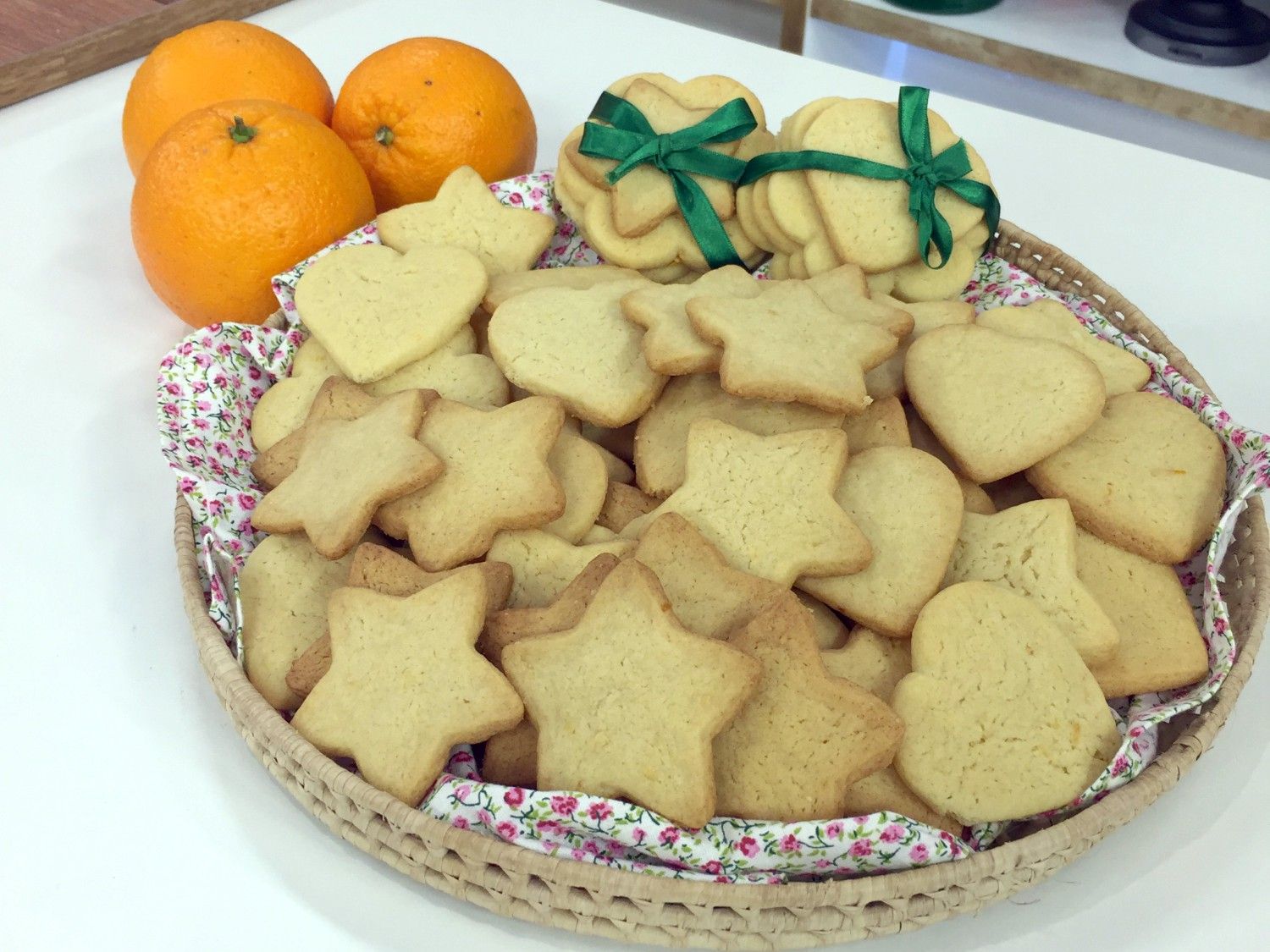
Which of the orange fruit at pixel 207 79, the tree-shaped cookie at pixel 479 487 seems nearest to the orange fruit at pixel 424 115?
the orange fruit at pixel 207 79

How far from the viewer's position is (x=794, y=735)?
2.43 ft

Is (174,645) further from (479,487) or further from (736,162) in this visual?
(736,162)

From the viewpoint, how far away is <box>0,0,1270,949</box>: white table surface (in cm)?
75

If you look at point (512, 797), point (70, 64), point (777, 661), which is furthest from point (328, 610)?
point (70, 64)

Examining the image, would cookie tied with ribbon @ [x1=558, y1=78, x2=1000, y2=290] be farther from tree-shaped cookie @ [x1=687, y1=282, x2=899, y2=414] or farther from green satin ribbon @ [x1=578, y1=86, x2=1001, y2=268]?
tree-shaped cookie @ [x1=687, y1=282, x2=899, y2=414]

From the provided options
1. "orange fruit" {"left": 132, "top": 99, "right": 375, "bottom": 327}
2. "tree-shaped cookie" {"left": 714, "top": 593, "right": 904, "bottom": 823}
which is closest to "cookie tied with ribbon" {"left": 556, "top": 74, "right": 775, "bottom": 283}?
"orange fruit" {"left": 132, "top": 99, "right": 375, "bottom": 327}

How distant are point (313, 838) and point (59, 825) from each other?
0.18 metres

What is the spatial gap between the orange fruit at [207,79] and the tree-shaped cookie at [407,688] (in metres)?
0.68

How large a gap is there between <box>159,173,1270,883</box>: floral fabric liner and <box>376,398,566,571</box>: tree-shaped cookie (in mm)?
147

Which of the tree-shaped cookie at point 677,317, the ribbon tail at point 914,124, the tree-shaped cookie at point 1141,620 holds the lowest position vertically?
the tree-shaped cookie at point 1141,620

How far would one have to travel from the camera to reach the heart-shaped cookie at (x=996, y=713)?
2.44ft

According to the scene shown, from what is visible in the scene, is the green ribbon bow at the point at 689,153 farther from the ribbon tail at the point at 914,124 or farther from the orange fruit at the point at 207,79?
the orange fruit at the point at 207,79

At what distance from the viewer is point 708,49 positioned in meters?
1.65

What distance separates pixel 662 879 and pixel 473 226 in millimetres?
684
